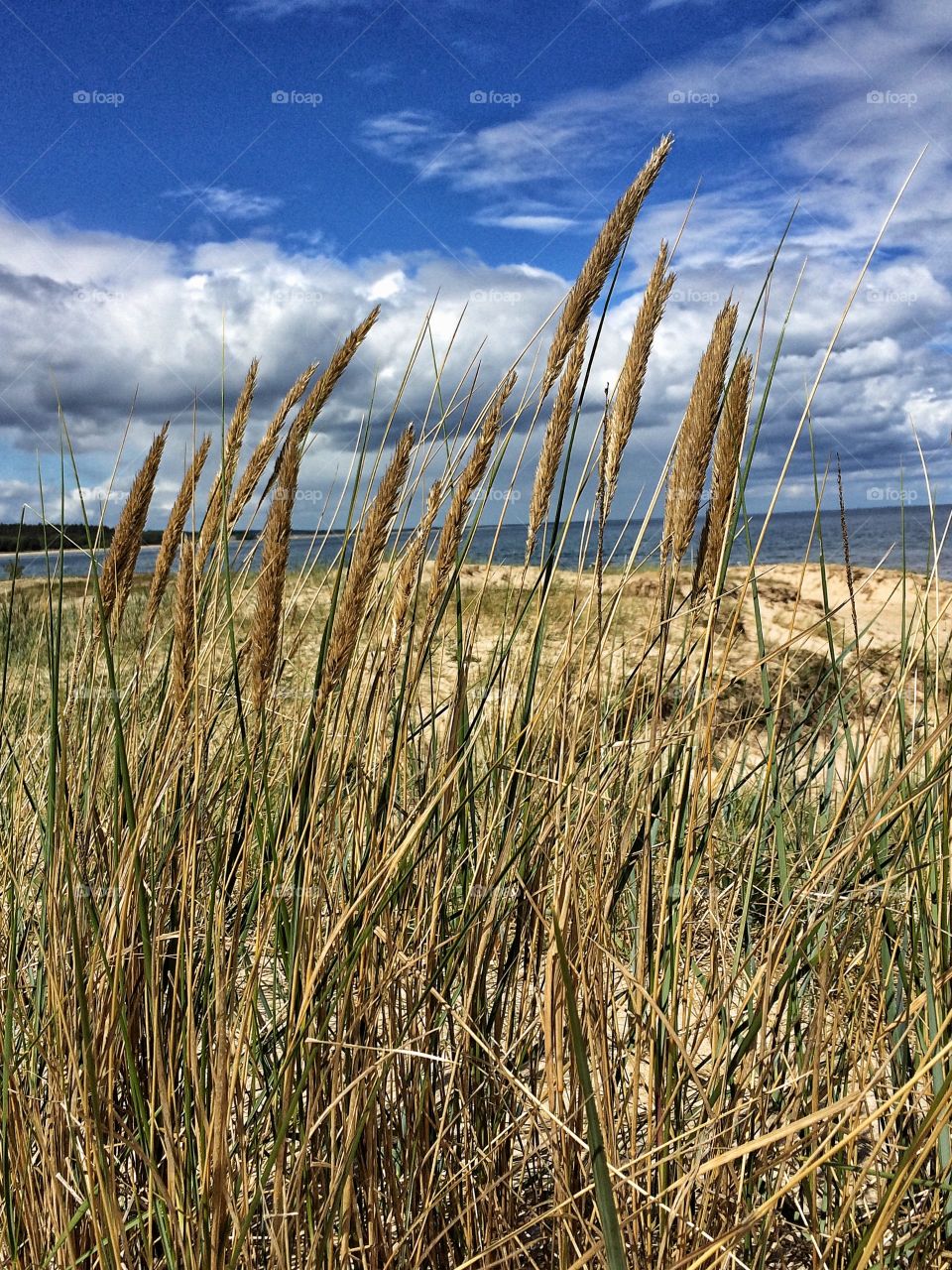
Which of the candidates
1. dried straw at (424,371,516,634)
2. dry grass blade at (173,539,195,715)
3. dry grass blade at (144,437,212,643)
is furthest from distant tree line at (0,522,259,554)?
dried straw at (424,371,516,634)

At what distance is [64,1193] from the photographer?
1.19 metres

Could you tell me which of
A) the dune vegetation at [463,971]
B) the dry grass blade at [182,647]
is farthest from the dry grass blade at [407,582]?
the dry grass blade at [182,647]

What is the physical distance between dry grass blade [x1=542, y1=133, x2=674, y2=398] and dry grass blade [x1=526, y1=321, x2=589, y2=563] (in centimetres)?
2

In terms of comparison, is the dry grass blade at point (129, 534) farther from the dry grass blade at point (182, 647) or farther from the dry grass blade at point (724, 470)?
the dry grass blade at point (724, 470)

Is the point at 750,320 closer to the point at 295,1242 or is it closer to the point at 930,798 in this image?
the point at 930,798

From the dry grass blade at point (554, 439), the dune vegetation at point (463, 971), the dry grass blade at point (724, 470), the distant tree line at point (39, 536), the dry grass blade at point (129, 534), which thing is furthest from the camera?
the distant tree line at point (39, 536)

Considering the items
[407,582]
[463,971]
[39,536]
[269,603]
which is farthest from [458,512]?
[39,536]

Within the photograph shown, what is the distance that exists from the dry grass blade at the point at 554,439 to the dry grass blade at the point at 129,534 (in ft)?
2.07

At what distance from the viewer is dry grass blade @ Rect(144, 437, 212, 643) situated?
1.53 m

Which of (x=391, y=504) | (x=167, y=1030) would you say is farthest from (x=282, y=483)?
(x=167, y=1030)

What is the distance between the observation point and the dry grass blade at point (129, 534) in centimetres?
150

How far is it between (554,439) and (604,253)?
257 mm

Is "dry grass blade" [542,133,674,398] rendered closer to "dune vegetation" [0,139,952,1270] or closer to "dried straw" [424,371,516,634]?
"dune vegetation" [0,139,952,1270]

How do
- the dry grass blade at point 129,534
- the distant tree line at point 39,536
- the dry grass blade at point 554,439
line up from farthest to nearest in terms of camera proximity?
the distant tree line at point 39,536, the dry grass blade at point 129,534, the dry grass blade at point 554,439
